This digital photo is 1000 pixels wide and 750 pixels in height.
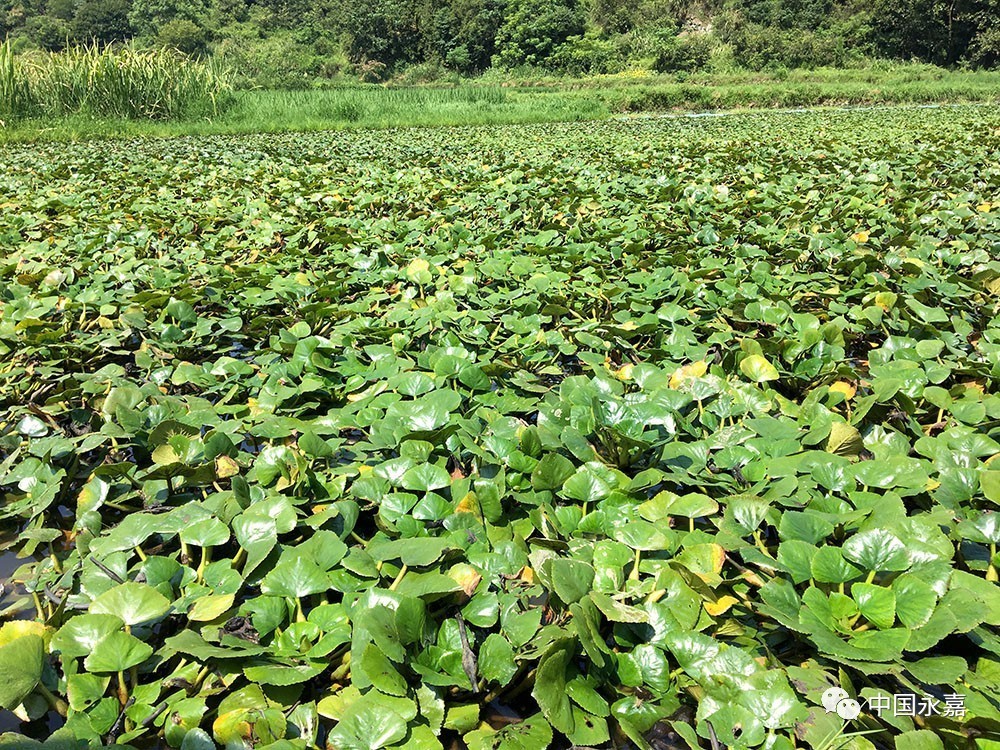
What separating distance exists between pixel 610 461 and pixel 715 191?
3650 millimetres

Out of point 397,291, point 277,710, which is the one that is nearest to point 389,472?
point 277,710

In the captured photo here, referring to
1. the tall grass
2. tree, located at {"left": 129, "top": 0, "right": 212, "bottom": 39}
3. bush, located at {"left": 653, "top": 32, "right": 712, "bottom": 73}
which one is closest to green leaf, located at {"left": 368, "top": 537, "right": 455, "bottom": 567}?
the tall grass

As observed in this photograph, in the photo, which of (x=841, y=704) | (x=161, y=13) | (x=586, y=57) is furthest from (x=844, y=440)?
(x=161, y=13)

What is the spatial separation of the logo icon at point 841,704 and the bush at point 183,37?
46.7 metres

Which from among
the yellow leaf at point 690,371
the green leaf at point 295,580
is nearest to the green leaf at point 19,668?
the green leaf at point 295,580

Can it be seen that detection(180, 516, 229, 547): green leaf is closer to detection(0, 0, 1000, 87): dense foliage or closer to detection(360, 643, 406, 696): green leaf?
detection(360, 643, 406, 696): green leaf

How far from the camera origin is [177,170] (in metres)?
6.23

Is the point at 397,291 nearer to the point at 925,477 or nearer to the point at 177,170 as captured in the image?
the point at 925,477

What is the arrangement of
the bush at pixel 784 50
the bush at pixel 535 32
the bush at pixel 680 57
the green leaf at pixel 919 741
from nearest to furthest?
1. the green leaf at pixel 919 741
2. the bush at pixel 784 50
3. the bush at pixel 680 57
4. the bush at pixel 535 32

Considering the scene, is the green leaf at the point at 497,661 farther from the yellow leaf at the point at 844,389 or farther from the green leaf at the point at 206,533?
the yellow leaf at the point at 844,389

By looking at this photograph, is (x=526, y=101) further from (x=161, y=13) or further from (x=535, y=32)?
(x=161, y=13)

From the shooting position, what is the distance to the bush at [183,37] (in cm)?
3862

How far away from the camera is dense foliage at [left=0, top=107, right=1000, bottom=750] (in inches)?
37.4

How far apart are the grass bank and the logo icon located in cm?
1210
